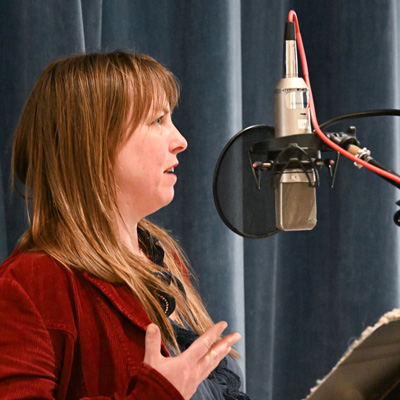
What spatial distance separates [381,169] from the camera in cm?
60

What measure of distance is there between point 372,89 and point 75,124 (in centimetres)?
103

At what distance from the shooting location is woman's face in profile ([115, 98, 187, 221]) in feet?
3.19

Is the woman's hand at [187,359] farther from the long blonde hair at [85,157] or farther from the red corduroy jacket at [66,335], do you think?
the long blonde hair at [85,157]

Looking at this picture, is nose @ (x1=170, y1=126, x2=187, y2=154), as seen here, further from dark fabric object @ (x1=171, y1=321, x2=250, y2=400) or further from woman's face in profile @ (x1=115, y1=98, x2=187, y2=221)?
dark fabric object @ (x1=171, y1=321, x2=250, y2=400)

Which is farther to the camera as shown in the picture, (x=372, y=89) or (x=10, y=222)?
(x=372, y=89)

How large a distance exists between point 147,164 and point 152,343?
31cm

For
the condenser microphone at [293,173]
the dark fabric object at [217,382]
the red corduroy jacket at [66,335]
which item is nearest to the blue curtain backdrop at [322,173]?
the dark fabric object at [217,382]

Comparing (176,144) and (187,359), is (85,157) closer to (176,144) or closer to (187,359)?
(176,144)

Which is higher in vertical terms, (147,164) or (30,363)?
(147,164)

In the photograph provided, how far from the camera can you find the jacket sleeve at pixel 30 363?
78 centimetres

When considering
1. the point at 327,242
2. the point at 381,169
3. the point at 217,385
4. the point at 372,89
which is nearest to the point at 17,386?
the point at 217,385

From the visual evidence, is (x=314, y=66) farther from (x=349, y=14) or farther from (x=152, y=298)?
(x=152, y=298)

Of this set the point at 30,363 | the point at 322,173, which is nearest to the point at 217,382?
the point at 30,363

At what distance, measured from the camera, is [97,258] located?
3.00 ft
